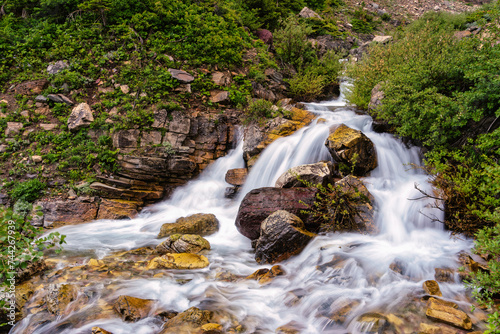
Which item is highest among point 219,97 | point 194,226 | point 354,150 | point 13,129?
point 354,150

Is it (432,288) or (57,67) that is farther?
(57,67)

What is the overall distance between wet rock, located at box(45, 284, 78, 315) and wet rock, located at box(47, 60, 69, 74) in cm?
957

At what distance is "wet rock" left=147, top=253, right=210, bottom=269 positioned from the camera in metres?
5.96

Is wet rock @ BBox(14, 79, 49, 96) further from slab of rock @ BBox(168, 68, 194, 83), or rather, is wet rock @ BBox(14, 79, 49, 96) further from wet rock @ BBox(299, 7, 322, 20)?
wet rock @ BBox(299, 7, 322, 20)

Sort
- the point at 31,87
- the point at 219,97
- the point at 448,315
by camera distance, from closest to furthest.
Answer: the point at 448,315 < the point at 31,87 < the point at 219,97

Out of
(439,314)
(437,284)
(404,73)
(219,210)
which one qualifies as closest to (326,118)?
(404,73)

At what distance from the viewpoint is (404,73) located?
8.27 meters

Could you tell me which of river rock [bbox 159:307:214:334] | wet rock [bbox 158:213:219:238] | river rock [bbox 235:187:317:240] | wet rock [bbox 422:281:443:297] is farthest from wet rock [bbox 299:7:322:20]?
river rock [bbox 159:307:214:334]

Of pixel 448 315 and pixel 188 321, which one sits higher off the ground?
pixel 448 315

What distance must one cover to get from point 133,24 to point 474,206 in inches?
555

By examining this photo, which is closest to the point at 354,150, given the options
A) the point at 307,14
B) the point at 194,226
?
the point at 194,226

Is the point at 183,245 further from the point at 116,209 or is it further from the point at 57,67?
the point at 57,67

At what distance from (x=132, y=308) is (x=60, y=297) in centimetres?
131

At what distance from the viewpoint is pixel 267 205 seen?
7.18 metres
